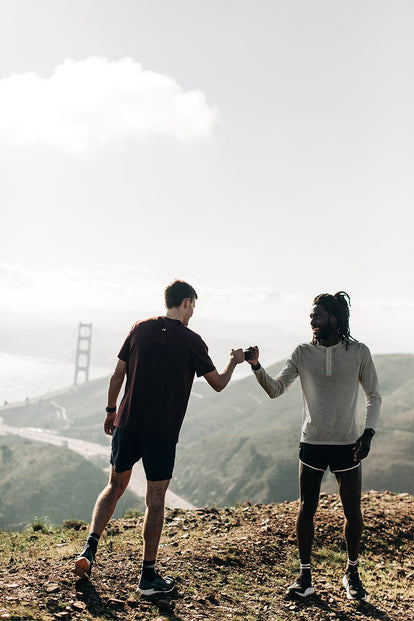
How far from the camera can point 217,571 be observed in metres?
5.25

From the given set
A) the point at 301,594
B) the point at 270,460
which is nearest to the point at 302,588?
the point at 301,594

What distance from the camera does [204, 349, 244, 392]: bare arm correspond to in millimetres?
4579

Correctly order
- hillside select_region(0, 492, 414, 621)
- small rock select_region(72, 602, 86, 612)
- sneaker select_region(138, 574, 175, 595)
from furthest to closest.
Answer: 1. sneaker select_region(138, 574, 175, 595)
2. hillside select_region(0, 492, 414, 621)
3. small rock select_region(72, 602, 86, 612)

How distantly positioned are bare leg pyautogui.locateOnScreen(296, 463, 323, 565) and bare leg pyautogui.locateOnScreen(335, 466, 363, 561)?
220 millimetres

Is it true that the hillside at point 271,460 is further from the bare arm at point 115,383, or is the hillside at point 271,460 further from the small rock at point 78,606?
the small rock at point 78,606

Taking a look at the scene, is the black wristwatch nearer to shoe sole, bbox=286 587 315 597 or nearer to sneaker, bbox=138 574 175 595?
shoe sole, bbox=286 587 315 597

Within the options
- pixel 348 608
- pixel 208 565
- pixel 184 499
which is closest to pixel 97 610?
pixel 208 565

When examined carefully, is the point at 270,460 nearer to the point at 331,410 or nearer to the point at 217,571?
the point at 217,571

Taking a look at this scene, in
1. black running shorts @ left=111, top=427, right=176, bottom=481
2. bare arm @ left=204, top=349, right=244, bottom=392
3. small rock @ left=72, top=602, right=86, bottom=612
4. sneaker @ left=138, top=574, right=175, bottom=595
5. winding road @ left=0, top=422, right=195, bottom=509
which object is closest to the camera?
small rock @ left=72, top=602, right=86, bottom=612

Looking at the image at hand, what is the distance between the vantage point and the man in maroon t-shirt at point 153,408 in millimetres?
4379

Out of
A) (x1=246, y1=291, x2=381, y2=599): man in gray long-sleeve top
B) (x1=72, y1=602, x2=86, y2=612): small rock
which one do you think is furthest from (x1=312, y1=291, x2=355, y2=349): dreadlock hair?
(x1=72, y1=602, x2=86, y2=612): small rock

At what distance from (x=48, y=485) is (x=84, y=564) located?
111926 millimetres

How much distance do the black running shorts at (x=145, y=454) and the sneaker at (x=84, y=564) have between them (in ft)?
2.43

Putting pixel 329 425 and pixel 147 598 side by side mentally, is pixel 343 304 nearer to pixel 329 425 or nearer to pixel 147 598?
pixel 329 425
